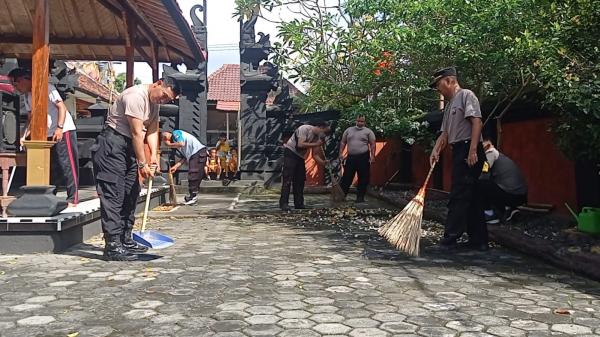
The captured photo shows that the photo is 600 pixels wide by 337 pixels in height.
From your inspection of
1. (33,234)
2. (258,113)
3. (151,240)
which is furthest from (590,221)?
(258,113)

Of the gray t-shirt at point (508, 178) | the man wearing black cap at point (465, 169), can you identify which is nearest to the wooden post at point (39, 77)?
the man wearing black cap at point (465, 169)

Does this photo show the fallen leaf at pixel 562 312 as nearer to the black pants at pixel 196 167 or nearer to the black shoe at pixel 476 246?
the black shoe at pixel 476 246

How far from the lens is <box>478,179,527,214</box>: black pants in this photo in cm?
572

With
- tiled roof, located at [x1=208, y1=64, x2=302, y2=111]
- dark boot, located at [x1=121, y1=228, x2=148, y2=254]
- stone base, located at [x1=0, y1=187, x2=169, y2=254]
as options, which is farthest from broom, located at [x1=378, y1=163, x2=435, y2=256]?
tiled roof, located at [x1=208, y1=64, x2=302, y2=111]

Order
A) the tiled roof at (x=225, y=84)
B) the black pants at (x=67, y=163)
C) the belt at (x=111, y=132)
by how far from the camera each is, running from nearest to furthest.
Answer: the belt at (x=111, y=132) < the black pants at (x=67, y=163) < the tiled roof at (x=225, y=84)

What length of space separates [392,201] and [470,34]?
13.1 ft

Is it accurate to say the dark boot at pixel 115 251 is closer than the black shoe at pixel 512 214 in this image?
Yes

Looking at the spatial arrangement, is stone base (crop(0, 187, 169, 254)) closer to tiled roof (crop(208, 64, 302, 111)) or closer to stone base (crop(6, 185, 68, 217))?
stone base (crop(6, 185, 68, 217))

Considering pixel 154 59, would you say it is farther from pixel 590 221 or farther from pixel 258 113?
pixel 590 221

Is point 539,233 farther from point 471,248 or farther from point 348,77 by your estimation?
point 348,77

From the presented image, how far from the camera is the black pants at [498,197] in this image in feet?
18.8

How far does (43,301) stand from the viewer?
Answer: 3.16 m

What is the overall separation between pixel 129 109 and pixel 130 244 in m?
1.20

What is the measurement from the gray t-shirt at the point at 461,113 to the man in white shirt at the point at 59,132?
410 cm
